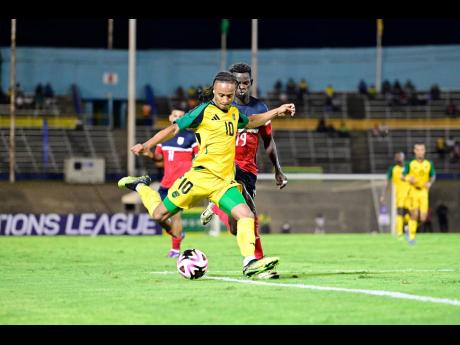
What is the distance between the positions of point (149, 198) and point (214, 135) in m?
1.57

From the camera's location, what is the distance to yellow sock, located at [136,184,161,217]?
12.7m

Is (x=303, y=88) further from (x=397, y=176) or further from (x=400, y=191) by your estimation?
(x=400, y=191)

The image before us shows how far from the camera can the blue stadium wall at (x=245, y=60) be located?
197 feet

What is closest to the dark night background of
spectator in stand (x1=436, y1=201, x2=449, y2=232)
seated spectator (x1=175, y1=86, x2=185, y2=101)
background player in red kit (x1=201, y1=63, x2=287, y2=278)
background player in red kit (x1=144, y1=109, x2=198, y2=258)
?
seated spectator (x1=175, y1=86, x2=185, y2=101)

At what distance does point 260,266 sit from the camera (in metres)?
11.4

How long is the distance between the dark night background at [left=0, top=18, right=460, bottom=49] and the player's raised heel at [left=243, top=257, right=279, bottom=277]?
50394 millimetres

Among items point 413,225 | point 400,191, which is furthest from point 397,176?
point 413,225

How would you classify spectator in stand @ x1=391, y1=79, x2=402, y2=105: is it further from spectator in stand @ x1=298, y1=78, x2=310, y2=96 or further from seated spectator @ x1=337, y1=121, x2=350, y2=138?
spectator in stand @ x1=298, y1=78, x2=310, y2=96

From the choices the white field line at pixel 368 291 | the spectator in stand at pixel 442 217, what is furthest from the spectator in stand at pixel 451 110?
the white field line at pixel 368 291

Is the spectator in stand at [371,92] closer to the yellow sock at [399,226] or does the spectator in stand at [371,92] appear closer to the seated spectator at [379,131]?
the seated spectator at [379,131]

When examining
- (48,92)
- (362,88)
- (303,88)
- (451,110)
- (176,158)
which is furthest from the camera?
(362,88)

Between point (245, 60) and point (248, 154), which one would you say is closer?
point (248, 154)

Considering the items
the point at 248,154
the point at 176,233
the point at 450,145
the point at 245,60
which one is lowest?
the point at 450,145
